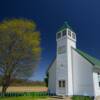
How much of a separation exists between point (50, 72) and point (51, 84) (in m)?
2.12

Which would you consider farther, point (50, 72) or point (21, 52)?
point (50, 72)

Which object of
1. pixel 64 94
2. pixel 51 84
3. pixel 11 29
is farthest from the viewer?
pixel 51 84

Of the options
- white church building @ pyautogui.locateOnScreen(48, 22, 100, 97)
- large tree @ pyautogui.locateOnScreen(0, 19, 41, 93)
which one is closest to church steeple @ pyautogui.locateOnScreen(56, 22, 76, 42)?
white church building @ pyautogui.locateOnScreen(48, 22, 100, 97)

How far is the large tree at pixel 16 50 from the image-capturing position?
69.2 feet

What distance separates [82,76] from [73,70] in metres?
1.61

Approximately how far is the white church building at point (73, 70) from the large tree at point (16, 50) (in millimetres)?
4188

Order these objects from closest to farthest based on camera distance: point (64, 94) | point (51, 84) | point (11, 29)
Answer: point (64, 94) < point (11, 29) < point (51, 84)

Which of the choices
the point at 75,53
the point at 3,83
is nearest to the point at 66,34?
the point at 75,53

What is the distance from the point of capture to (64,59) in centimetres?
2092

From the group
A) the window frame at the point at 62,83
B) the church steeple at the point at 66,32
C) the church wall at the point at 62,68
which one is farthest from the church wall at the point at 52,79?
the church steeple at the point at 66,32

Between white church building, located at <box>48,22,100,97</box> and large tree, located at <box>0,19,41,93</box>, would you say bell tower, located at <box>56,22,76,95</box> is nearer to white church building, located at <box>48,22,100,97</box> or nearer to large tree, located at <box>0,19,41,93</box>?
white church building, located at <box>48,22,100,97</box>

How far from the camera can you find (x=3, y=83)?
2164 cm

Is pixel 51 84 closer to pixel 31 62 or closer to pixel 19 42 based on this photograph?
pixel 31 62

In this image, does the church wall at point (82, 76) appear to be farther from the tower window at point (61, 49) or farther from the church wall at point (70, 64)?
the tower window at point (61, 49)
